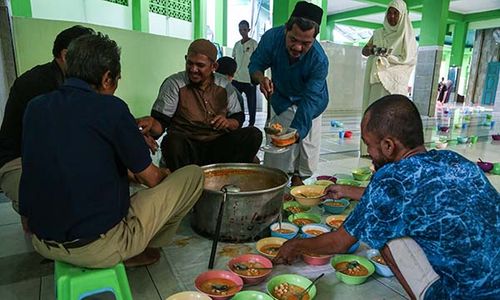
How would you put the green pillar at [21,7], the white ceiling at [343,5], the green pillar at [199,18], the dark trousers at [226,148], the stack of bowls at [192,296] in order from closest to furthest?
the stack of bowls at [192,296] → the dark trousers at [226,148] → the green pillar at [21,7] → the green pillar at [199,18] → the white ceiling at [343,5]

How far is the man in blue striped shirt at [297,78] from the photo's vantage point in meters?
2.37

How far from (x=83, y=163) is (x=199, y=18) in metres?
8.63

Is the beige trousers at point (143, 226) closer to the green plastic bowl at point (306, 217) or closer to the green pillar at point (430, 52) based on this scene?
the green plastic bowl at point (306, 217)

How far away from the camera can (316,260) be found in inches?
67.9

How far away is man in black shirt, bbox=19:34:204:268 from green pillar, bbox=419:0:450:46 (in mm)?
9322

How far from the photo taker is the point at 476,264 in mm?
1042

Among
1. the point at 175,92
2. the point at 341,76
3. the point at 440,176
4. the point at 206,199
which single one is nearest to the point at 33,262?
the point at 206,199

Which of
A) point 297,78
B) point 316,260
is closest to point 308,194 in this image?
point 316,260

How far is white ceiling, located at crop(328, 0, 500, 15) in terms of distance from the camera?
1062 cm

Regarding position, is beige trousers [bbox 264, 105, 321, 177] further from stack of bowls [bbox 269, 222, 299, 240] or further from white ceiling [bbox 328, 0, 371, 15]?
white ceiling [bbox 328, 0, 371, 15]

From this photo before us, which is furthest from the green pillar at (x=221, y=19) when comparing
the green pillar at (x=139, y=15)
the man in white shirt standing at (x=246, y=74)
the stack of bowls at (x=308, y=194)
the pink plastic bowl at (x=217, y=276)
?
the pink plastic bowl at (x=217, y=276)

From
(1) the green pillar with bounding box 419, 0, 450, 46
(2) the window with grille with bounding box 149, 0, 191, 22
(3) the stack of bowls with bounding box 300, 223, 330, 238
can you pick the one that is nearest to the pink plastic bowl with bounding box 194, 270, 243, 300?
(3) the stack of bowls with bounding box 300, 223, 330, 238

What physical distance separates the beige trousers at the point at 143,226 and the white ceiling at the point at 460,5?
10.6m

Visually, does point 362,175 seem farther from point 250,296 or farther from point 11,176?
point 11,176
